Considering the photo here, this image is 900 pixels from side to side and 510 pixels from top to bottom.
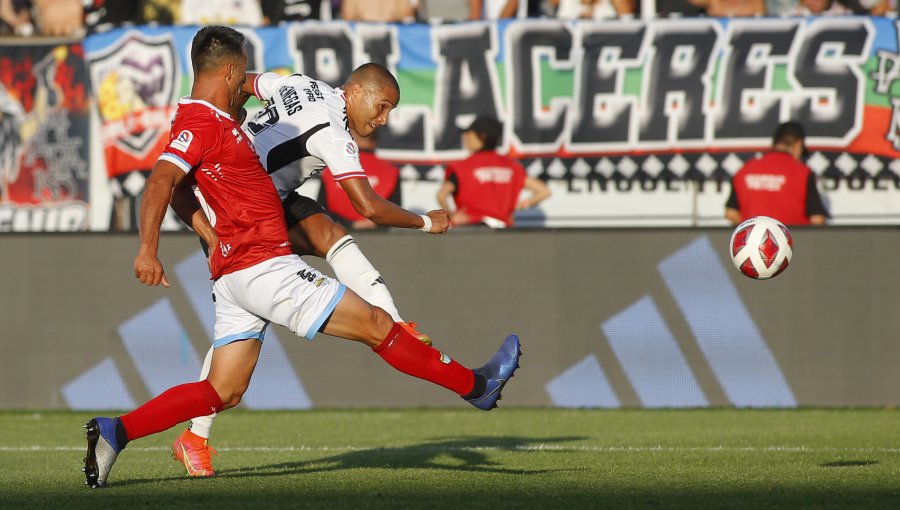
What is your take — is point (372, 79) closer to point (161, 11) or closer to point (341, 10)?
point (341, 10)

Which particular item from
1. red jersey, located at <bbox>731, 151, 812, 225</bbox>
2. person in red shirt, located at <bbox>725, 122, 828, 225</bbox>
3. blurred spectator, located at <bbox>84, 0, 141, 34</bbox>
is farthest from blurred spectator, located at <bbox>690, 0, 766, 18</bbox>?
blurred spectator, located at <bbox>84, 0, 141, 34</bbox>

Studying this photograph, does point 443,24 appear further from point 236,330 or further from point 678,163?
point 236,330

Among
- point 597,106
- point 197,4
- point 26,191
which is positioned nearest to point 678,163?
point 597,106

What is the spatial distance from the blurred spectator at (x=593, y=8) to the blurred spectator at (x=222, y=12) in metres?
3.27

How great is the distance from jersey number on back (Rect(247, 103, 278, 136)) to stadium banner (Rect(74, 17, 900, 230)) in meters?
5.92

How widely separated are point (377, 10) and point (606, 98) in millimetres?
2724

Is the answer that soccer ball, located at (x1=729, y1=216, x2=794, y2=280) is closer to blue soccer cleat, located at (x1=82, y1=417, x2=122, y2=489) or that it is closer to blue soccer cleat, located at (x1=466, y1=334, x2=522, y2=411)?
blue soccer cleat, located at (x1=466, y1=334, x2=522, y2=411)

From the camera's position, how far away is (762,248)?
839 cm

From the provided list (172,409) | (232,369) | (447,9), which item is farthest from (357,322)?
(447,9)

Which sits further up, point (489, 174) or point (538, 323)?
point (489, 174)

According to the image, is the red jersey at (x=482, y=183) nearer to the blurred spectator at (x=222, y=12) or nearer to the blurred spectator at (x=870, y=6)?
the blurred spectator at (x=222, y=12)

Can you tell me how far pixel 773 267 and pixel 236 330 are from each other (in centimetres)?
350

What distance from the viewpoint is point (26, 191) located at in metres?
13.9

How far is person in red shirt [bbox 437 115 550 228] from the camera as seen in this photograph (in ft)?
41.0
